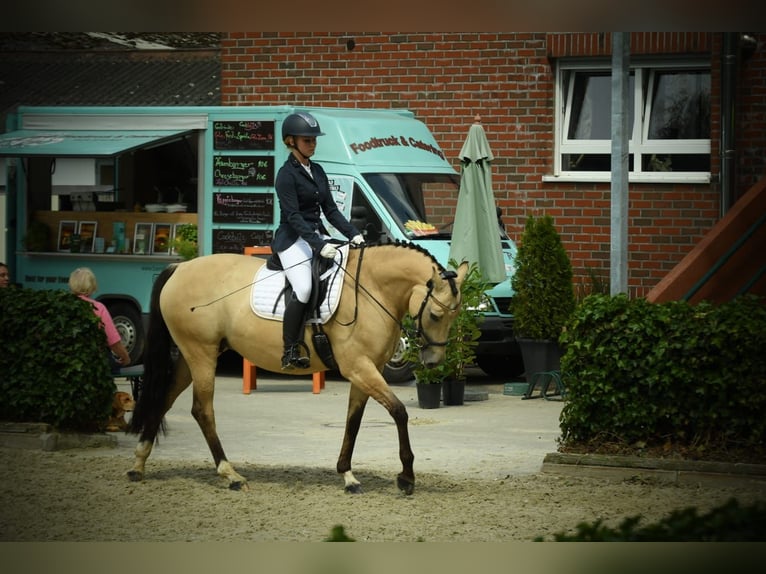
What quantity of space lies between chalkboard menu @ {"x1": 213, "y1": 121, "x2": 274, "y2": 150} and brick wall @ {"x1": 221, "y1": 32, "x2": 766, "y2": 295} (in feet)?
7.78

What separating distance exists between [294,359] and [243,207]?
268 inches

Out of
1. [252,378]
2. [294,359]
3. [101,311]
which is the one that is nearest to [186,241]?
[252,378]

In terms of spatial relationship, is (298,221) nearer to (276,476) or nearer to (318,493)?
(318,493)

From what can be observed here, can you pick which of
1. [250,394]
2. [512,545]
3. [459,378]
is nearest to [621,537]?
[512,545]

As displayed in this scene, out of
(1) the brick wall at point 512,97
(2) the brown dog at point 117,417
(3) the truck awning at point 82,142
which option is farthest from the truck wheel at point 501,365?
(2) the brown dog at point 117,417

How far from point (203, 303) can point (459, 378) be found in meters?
4.54

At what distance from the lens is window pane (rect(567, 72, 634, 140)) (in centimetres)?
1625

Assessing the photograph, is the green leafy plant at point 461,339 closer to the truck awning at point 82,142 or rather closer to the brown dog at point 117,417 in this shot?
the brown dog at point 117,417

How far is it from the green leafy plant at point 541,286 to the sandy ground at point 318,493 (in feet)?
7.77

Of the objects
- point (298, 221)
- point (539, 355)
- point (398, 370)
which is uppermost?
point (298, 221)

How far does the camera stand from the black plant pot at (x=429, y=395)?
1202 cm

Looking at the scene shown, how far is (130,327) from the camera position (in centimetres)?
1549

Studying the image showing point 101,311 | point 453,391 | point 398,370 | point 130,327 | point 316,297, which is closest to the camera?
point 316,297

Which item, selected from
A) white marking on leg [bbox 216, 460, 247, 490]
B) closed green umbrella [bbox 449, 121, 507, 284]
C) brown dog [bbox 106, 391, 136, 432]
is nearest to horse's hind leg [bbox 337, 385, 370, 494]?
white marking on leg [bbox 216, 460, 247, 490]
